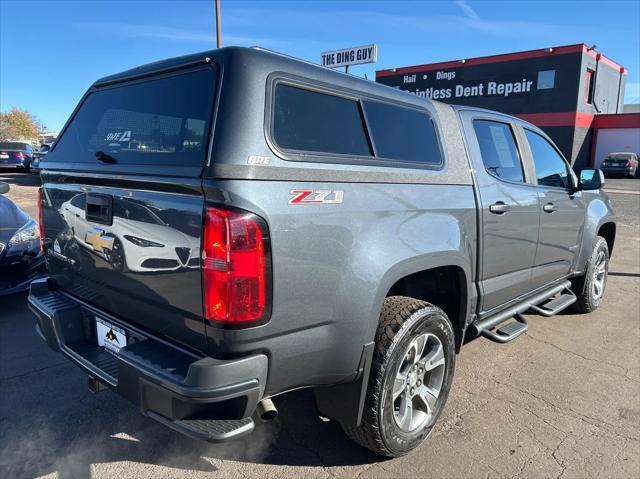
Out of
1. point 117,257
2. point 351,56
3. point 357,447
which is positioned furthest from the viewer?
point 351,56

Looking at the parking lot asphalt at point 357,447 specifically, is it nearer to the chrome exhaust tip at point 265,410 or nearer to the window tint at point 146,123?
the chrome exhaust tip at point 265,410

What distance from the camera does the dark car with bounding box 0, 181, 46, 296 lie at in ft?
15.5

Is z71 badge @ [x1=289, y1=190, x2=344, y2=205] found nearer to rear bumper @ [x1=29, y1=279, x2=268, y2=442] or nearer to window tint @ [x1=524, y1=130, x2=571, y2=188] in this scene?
rear bumper @ [x1=29, y1=279, x2=268, y2=442]

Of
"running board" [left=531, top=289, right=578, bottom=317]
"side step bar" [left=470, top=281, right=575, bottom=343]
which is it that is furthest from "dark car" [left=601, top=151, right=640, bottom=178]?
"side step bar" [left=470, top=281, right=575, bottom=343]

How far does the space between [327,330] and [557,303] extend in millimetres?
3056

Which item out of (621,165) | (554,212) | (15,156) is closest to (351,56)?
(15,156)

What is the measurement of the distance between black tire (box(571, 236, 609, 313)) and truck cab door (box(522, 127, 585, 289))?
0.49 metres

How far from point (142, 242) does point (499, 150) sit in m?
2.69

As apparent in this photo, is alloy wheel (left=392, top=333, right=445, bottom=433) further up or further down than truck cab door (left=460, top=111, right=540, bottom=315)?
further down

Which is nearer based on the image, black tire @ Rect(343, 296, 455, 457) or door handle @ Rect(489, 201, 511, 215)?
black tire @ Rect(343, 296, 455, 457)

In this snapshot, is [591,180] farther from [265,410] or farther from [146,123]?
[146,123]

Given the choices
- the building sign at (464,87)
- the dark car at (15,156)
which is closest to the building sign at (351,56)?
the building sign at (464,87)

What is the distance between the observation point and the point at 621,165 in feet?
93.7

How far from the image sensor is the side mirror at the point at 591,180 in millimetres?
4613
